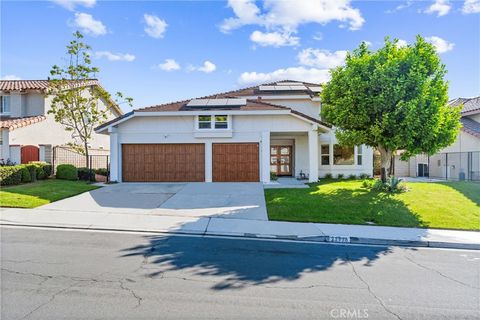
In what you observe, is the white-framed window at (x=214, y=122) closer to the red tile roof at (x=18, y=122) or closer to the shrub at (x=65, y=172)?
the shrub at (x=65, y=172)

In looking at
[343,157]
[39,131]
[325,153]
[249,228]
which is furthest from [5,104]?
[343,157]

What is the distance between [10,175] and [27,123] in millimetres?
6279

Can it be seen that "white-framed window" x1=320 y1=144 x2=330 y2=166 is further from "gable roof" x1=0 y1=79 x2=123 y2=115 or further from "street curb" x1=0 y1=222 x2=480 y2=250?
"gable roof" x1=0 y1=79 x2=123 y2=115

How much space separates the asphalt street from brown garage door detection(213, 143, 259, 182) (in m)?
10.1

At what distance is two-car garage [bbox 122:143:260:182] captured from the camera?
17359 mm

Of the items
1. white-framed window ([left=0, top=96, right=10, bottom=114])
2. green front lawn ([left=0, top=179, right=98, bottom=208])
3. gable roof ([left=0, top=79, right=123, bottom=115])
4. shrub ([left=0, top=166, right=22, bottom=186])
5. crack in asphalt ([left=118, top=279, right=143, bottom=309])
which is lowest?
crack in asphalt ([left=118, top=279, right=143, bottom=309])

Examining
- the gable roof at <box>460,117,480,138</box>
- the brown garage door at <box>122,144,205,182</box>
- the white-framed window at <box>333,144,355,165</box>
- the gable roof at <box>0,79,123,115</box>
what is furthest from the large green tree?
the gable roof at <box>0,79,123,115</box>

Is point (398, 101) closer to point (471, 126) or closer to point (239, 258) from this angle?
point (239, 258)

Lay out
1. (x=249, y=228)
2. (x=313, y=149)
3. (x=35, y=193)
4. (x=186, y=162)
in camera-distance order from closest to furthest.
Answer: (x=249, y=228), (x=35, y=193), (x=313, y=149), (x=186, y=162)

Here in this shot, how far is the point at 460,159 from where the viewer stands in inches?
835

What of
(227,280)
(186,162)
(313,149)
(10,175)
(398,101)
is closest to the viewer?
(227,280)

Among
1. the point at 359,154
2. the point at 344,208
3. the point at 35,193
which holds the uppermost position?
the point at 359,154

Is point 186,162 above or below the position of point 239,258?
above

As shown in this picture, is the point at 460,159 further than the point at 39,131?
Yes
